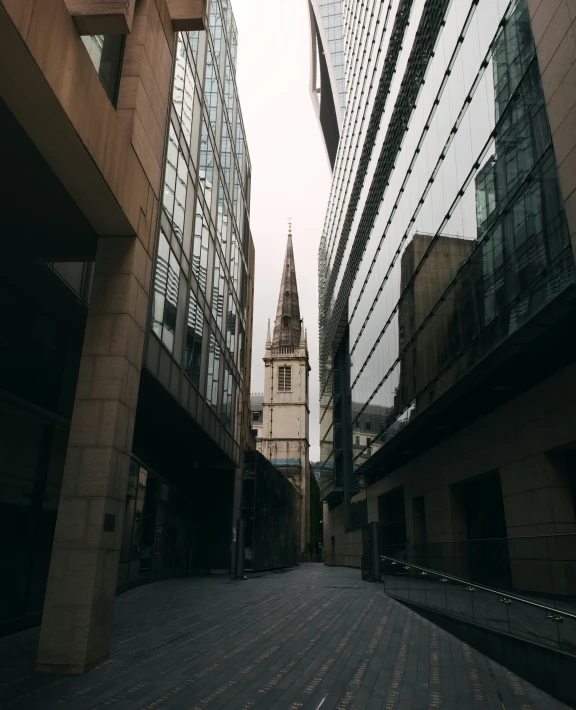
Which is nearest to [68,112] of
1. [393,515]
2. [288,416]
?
[393,515]

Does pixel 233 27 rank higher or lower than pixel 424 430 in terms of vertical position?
higher

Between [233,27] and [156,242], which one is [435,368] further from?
[233,27]

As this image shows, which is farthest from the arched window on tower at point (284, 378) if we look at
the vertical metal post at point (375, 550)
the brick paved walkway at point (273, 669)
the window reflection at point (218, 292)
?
the brick paved walkway at point (273, 669)

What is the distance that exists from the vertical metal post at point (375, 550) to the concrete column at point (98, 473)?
577 inches

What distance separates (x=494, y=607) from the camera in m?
9.12

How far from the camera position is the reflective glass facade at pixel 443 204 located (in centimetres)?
1384

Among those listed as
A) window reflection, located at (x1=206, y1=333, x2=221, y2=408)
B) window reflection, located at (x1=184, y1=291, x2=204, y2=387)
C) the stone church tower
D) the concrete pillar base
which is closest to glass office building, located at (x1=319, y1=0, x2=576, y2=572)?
window reflection, located at (x1=206, y1=333, x2=221, y2=408)

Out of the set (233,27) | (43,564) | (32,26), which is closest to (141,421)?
(43,564)

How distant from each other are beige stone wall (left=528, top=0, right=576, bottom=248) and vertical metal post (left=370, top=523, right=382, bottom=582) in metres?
14.0

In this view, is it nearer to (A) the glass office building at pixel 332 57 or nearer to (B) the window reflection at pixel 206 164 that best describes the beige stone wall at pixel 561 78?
(B) the window reflection at pixel 206 164

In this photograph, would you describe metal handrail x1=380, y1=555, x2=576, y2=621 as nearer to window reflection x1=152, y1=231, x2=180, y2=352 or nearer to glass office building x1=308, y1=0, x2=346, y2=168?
window reflection x1=152, y1=231, x2=180, y2=352

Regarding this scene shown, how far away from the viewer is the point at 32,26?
630 centimetres

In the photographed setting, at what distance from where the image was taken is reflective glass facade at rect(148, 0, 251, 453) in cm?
1719

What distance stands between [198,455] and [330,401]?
2915cm
